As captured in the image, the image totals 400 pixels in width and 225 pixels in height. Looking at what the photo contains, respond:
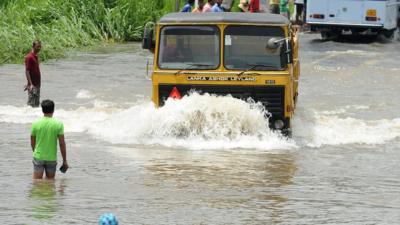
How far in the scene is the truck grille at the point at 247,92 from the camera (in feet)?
52.6

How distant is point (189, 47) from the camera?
642 inches

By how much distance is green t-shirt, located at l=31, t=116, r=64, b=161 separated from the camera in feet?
40.3

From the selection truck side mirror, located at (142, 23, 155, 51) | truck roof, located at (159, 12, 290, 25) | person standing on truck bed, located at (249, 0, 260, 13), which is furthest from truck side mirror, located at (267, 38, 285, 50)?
person standing on truck bed, located at (249, 0, 260, 13)

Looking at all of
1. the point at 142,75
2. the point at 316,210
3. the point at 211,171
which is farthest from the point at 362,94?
the point at 316,210

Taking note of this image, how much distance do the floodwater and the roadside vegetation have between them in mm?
8145

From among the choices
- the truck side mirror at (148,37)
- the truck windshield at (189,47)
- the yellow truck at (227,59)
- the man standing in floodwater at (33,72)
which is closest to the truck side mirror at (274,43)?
the yellow truck at (227,59)

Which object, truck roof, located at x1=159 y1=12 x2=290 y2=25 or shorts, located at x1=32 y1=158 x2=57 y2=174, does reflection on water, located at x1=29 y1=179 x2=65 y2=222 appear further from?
truck roof, located at x1=159 y1=12 x2=290 y2=25

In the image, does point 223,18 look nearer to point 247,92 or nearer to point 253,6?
point 247,92

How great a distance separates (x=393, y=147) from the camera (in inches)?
682

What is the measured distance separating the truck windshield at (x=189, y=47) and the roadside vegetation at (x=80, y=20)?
54.6 ft

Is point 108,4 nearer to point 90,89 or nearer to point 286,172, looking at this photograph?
point 90,89

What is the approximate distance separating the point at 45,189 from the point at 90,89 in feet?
40.9

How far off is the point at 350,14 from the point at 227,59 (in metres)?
20.8

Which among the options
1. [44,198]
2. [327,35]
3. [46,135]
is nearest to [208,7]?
[46,135]
